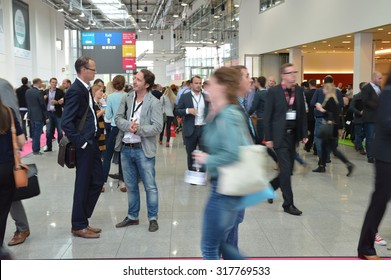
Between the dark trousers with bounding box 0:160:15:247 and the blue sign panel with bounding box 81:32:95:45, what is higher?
the blue sign panel with bounding box 81:32:95:45

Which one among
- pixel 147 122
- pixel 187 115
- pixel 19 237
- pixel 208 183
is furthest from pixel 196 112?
pixel 208 183

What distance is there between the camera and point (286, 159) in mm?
4750

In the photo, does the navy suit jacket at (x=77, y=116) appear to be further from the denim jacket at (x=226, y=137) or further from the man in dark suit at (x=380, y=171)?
the man in dark suit at (x=380, y=171)

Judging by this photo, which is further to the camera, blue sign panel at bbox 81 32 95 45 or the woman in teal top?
blue sign panel at bbox 81 32 95 45

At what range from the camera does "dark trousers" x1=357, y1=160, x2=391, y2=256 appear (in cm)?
309

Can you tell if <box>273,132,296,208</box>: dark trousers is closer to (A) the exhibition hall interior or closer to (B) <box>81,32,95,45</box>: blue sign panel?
(A) the exhibition hall interior

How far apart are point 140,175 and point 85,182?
1.82 feet

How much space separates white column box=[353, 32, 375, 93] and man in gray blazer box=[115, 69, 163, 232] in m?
8.27

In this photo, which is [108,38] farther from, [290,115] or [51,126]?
[290,115]

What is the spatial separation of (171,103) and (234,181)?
932cm

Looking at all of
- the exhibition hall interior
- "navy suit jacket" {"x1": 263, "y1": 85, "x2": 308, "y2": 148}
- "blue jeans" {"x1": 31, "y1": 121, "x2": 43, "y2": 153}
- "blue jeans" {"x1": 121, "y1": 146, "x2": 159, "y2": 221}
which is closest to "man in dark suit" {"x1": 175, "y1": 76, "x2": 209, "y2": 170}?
the exhibition hall interior

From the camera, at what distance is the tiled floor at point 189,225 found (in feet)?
12.3

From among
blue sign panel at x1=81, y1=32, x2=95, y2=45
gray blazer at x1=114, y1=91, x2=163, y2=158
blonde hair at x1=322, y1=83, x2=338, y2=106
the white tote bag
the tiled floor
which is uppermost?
blue sign panel at x1=81, y1=32, x2=95, y2=45
